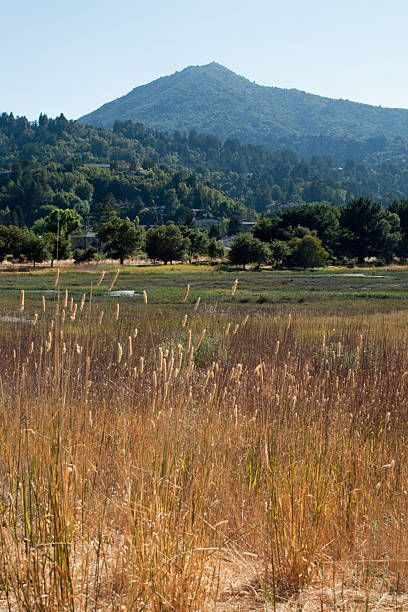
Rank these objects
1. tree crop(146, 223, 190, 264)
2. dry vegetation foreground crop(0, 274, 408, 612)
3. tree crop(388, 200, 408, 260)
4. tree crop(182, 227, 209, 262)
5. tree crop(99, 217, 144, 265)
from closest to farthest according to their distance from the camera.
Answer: dry vegetation foreground crop(0, 274, 408, 612), tree crop(99, 217, 144, 265), tree crop(146, 223, 190, 264), tree crop(388, 200, 408, 260), tree crop(182, 227, 209, 262)

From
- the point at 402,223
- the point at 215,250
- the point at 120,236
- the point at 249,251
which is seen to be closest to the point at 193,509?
the point at 249,251

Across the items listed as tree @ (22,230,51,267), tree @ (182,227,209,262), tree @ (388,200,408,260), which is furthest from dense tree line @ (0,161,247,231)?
tree @ (22,230,51,267)

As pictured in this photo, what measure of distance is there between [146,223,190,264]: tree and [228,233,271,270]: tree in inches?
340

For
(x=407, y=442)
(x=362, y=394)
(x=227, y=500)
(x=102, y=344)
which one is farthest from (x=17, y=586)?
(x=102, y=344)

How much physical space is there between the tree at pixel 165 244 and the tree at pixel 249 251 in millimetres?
8641

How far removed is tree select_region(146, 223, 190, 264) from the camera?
83812 mm

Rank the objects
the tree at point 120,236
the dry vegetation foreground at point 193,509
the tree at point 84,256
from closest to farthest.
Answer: the dry vegetation foreground at point 193,509, the tree at point 84,256, the tree at point 120,236

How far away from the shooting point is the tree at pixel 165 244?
83812 millimetres

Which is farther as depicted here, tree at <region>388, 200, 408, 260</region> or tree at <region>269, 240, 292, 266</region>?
tree at <region>388, 200, 408, 260</region>

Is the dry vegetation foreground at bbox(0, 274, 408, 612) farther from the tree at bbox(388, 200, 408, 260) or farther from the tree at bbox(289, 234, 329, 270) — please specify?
the tree at bbox(388, 200, 408, 260)

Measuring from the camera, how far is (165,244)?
83.8 metres

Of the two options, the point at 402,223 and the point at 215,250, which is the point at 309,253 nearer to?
the point at 215,250

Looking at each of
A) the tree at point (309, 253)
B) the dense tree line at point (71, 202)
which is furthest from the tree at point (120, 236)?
the dense tree line at point (71, 202)

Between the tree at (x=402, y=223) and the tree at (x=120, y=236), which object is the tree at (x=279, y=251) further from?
the tree at (x=402, y=223)
